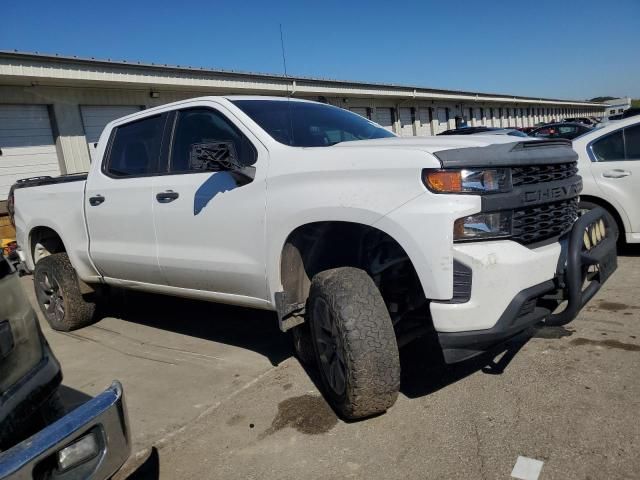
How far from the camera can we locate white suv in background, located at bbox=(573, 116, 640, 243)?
549 centimetres

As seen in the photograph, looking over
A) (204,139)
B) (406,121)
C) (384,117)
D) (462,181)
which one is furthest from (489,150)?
(406,121)

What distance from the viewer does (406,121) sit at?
2711cm

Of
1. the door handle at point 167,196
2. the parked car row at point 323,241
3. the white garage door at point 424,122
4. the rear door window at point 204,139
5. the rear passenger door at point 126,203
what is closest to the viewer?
the parked car row at point 323,241

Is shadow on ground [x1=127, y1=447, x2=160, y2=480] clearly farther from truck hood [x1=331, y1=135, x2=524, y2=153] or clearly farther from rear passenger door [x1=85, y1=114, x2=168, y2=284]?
truck hood [x1=331, y1=135, x2=524, y2=153]

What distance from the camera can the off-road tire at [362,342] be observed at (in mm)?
2736

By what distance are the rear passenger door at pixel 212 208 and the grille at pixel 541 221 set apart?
1.48m

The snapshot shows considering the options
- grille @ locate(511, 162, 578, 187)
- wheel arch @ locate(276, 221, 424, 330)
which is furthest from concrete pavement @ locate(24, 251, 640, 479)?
grille @ locate(511, 162, 578, 187)

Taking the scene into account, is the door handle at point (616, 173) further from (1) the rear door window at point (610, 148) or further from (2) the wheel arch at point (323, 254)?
(2) the wheel arch at point (323, 254)

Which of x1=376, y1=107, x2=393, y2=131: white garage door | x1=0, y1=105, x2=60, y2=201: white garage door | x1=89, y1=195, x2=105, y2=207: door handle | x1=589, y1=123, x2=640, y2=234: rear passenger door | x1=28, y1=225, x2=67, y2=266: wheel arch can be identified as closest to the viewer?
x1=89, y1=195, x2=105, y2=207: door handle

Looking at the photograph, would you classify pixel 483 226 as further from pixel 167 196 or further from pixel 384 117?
pixel 384 117

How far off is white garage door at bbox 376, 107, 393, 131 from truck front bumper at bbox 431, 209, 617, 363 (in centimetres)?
2215

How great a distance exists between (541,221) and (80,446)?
7.68 feet

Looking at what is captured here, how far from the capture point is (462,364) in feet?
11.9

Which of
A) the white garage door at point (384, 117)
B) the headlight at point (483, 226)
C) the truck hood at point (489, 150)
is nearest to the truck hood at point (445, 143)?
the truck hood at point (489, 150)
